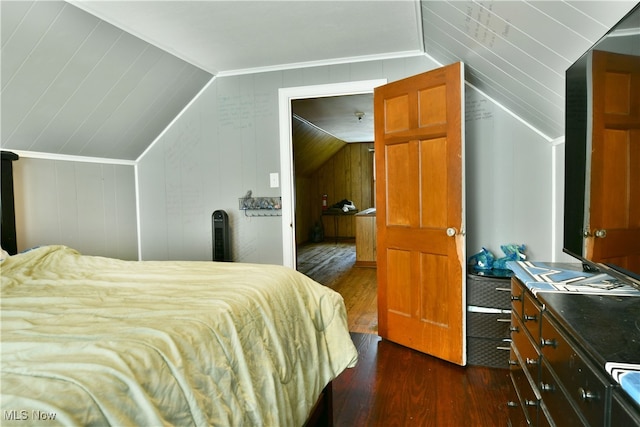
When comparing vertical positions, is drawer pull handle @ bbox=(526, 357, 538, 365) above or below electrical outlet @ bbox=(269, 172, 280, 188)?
below

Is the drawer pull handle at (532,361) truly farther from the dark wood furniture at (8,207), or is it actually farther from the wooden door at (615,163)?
the dark wood furniture at (8,207)

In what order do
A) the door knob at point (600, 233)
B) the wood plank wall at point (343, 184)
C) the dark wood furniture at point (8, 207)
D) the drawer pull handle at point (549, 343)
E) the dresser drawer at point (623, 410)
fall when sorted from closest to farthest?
the dresser drawer at point (623, 410), the drawer pull handle at point (549, 343), the door knob at point (600, 233), the dark wood furniture at point (8, 207), the wood plank wall at point (343, 184)

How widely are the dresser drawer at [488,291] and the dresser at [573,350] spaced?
893mm

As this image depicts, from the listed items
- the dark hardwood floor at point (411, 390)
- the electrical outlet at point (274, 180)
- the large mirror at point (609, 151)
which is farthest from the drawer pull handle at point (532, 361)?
the electrical outlet at point (274, 180)

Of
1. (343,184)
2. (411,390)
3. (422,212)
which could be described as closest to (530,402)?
(411,390)

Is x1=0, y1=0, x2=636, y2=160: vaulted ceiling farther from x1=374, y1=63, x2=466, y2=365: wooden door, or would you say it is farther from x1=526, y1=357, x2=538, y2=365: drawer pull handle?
x1=526, y1=357, x2=538, y2=365: drawer pull handle

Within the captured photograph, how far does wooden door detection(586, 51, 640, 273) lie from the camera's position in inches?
43.4

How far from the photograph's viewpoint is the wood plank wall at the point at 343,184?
944cm

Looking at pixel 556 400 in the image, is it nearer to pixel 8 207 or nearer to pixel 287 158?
pixel 287 158

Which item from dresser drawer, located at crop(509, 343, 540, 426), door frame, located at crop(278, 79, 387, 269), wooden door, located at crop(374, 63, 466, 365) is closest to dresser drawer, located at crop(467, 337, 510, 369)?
wooden door, located at crop(374, 63, 466, 365)

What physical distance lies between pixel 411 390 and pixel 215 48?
277cm

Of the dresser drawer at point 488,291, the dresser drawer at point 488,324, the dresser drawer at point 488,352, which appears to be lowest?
the dresser drawer at point 488,352

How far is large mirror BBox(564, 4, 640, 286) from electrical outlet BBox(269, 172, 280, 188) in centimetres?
237

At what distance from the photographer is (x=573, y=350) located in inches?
39.6
